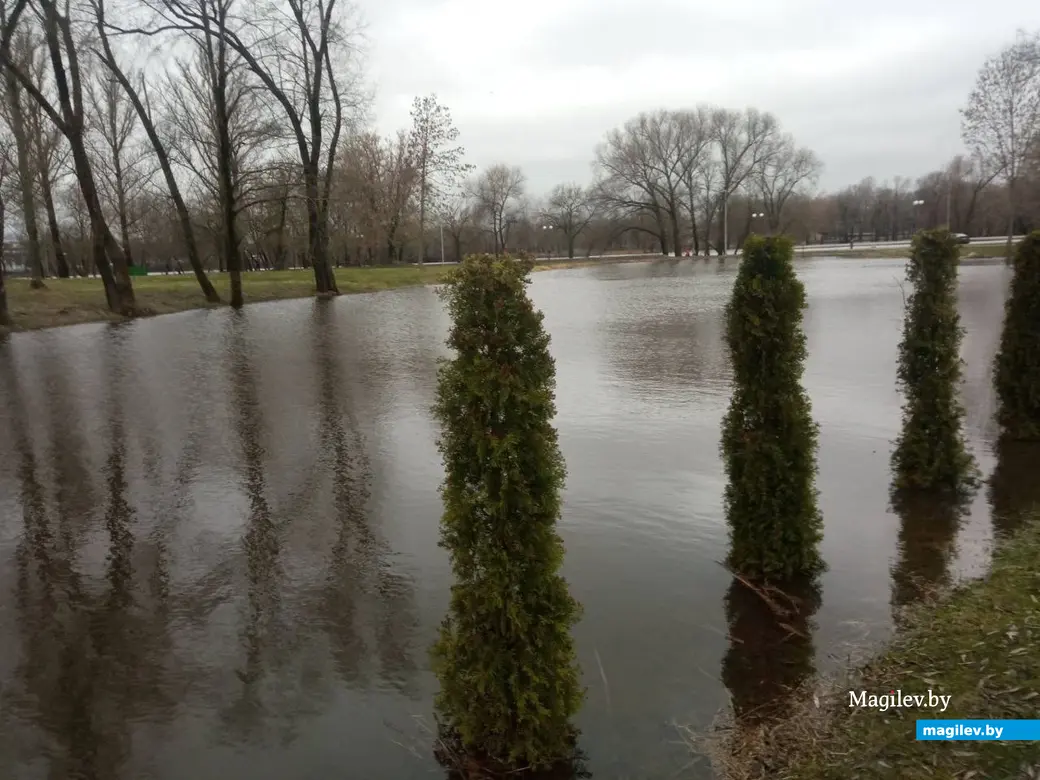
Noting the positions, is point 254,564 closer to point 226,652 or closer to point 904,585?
point 226,652

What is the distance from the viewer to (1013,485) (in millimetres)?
6641

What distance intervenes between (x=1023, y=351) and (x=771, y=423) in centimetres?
490

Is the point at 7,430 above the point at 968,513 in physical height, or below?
above

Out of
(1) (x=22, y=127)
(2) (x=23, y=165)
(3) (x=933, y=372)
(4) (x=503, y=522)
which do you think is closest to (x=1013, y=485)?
(3) (x=933, y=372)

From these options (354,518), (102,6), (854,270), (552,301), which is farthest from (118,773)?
(854,270)

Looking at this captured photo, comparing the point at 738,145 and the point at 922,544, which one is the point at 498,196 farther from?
the point at 922,544

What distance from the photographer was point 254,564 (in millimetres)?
5410

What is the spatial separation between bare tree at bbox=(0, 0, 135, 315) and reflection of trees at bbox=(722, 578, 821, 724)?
63.6 feet

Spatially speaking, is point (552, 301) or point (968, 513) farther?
point (552, 301)

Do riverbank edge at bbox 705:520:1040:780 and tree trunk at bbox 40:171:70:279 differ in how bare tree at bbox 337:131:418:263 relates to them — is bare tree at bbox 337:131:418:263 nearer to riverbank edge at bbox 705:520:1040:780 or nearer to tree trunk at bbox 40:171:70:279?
tree trunk at bbox 40:171:70:279

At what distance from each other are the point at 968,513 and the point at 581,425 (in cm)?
439

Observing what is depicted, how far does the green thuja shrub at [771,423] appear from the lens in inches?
189

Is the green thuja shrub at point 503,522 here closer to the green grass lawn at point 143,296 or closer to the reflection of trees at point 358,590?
the reflection of trees at point 358,590

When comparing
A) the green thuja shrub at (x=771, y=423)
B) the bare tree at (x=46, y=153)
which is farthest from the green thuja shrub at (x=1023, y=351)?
the bare tree at (x=46, y=153)
